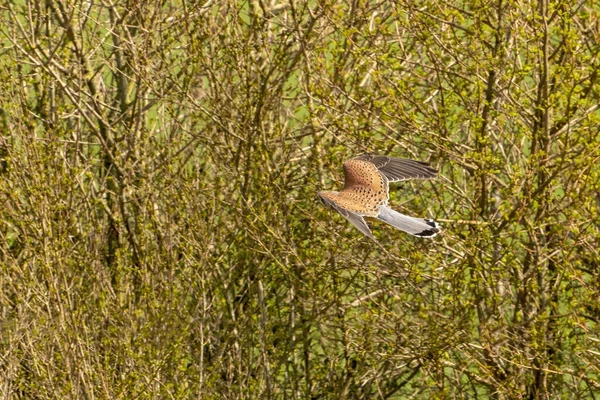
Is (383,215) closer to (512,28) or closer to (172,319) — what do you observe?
(512,28)

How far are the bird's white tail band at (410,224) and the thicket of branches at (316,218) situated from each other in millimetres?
250

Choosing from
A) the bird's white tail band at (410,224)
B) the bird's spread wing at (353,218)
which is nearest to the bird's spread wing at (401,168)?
the bird's white tail band at (410,224)

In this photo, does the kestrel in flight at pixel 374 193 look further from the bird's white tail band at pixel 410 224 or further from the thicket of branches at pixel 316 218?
the thicket of branches at pixel 316 218

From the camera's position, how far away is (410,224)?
8.09m

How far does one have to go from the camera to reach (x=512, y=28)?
29.8 feet

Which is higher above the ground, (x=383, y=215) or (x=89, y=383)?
(x=383, y=215)

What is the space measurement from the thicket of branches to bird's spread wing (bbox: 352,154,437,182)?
26 centimetres

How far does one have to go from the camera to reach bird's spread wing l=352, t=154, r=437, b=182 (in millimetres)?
8875

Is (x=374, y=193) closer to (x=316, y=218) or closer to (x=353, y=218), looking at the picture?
(x=353, y=218)

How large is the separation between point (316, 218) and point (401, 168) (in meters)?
1.80

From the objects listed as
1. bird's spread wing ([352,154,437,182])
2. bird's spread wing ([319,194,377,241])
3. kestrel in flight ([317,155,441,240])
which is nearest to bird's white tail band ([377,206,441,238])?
kestrel in flight ([317,155,441,240])

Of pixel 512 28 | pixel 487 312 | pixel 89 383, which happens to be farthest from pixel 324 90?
pixel 89 383

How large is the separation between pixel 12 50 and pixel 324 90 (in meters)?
4.94

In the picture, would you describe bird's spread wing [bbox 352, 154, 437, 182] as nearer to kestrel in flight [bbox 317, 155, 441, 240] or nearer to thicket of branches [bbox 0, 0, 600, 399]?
kestrel in flight [bbox 317, 155, 441, 240]
